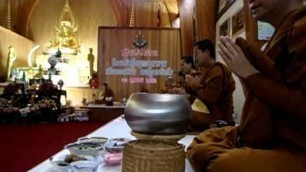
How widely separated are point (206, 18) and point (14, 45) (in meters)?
5.03

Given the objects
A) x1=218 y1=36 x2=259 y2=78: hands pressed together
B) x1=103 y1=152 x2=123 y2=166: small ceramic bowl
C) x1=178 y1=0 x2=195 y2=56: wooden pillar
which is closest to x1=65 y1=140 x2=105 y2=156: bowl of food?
x1=103 y1=152 x2=123 y2=166: small ceramic bowl

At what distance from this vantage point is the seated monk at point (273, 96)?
3.97 feet

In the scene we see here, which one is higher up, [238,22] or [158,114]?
[238,22]

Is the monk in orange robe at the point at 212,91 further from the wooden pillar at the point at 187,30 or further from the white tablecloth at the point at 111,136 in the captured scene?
the wooden pillar at the point at 187,30

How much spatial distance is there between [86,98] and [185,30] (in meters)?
3.16

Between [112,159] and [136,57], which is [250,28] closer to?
[112,159]

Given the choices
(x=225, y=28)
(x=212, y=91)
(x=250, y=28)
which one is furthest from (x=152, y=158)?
(x=225, y=28)

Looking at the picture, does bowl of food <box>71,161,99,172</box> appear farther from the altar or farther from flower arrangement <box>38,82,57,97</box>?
the altar

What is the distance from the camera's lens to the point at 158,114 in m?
1.39

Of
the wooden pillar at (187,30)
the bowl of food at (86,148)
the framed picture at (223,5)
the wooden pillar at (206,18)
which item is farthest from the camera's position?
the wooden pillar at (187,30)

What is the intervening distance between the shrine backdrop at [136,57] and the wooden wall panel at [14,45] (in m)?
2.41

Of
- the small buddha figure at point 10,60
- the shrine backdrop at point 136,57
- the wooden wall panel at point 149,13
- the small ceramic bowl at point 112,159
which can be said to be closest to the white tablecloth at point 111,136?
the small ceramic bowl at point 112,159

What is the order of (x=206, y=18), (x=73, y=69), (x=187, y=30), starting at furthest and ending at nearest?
(x=73, y=69), (x=187, y=30), (x=206, y=18)

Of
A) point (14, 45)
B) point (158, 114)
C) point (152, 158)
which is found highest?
point (14, 45)
